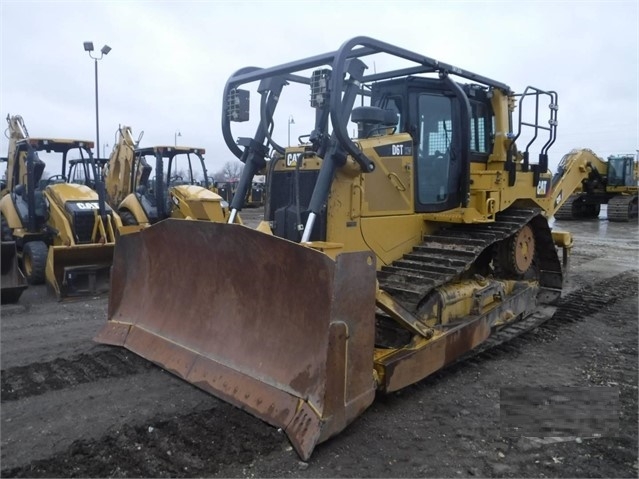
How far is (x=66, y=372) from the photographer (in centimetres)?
477

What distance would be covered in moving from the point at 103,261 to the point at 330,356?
6.21 metres

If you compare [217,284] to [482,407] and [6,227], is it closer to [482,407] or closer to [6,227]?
[482,407]

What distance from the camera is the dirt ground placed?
3.28m

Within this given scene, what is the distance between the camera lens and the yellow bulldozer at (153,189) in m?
10.8

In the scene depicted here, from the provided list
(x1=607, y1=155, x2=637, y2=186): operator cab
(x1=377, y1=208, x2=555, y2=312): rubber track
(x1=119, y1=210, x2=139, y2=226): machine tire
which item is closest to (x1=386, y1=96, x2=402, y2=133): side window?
(x1=377, y1=208, x2=555, y2=312): rubber track

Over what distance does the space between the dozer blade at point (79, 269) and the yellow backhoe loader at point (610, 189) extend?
2009 cm

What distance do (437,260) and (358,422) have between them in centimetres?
180

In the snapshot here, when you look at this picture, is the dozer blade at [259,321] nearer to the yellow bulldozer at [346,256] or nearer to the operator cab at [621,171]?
the yellow bulldozer at [346,256]

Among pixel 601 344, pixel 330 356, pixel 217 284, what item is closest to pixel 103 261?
pixel 217 284

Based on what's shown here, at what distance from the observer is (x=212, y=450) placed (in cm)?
342

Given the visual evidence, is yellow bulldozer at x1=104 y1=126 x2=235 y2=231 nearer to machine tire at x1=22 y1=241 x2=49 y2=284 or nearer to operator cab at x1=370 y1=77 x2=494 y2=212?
machine tire at x1=22 y1=241 x2=49 y2=284

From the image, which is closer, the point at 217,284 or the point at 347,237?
the point at 217,284

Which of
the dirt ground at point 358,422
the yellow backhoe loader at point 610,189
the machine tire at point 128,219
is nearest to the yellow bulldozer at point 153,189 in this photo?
the machine tire at point 128,219

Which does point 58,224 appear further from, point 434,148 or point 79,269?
point 434,148
